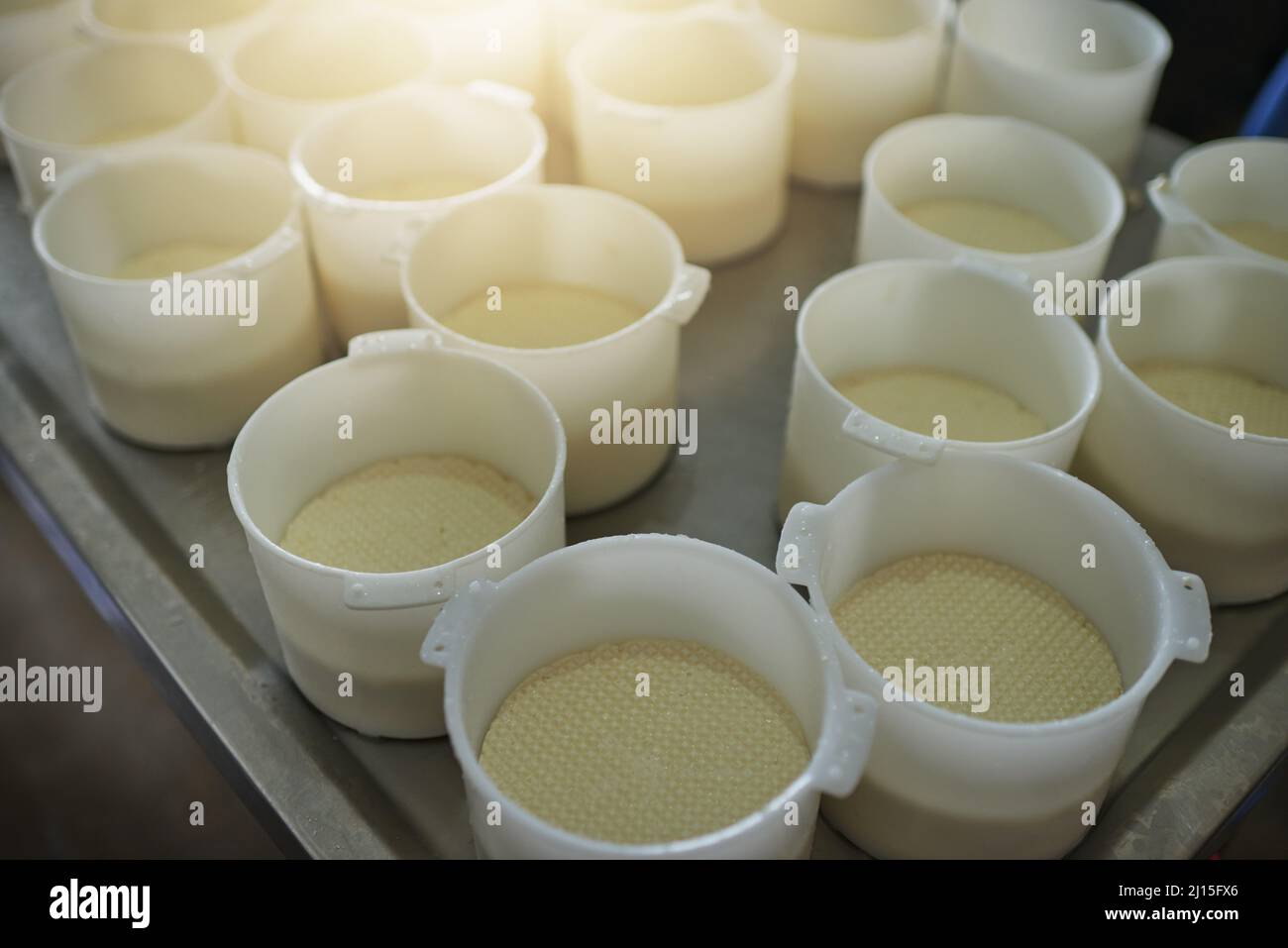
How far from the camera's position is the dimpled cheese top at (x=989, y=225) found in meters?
1.34

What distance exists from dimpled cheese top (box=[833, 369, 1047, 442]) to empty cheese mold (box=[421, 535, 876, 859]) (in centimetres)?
32

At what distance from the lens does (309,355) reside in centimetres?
123

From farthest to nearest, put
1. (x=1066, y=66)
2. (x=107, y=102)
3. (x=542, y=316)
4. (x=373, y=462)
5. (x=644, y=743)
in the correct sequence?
(x=1066, y=66) < (x=107, y=102) < (x=542, y=316) < (x=373, y=462) < (x=644, y=743)

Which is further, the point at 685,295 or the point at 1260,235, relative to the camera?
the point at 1260,235

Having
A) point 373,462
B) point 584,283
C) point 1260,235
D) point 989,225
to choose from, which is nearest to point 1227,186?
point 1260,235

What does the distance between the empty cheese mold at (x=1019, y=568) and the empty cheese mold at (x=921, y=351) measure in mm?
47

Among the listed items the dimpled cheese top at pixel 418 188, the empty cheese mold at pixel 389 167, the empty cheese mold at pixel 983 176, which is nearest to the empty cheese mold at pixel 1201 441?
the empty cheese mold at pixel 983 176

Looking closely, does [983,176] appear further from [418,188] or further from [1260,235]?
[418,188]

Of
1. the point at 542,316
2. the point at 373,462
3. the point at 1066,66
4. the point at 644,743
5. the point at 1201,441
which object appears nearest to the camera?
the point at 644,743

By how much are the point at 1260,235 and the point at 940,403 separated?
0.51 metres

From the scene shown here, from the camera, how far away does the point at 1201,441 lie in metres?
0.98
